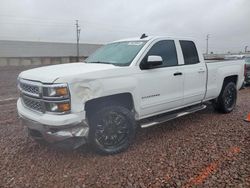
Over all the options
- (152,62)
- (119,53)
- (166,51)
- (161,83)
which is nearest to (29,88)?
(119,53)

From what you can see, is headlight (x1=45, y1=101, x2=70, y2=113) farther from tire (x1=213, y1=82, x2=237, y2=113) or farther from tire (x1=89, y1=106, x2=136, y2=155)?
tire (x1=213, y1=82, x2=237, y2=113)

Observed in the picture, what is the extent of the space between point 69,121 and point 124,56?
5.49 ft

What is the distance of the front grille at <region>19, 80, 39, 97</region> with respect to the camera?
11.3ft

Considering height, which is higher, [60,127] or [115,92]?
[115,92]

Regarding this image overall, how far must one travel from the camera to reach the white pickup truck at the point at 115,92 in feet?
10.8

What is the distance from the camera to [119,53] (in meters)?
4.53

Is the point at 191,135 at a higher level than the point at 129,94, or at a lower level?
lower

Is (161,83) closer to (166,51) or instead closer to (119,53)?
(166,51)

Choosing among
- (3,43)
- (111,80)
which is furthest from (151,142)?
(3,43)

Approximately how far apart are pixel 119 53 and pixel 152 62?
0.80 m

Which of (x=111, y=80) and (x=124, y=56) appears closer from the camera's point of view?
(x=111, y=80)

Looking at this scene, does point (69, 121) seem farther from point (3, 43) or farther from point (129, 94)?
point (3, 43)

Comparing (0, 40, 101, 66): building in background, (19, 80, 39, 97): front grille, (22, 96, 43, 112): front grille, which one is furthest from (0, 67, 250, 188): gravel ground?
(0, 40, 101, 66): building in background

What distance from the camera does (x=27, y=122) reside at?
365cm
